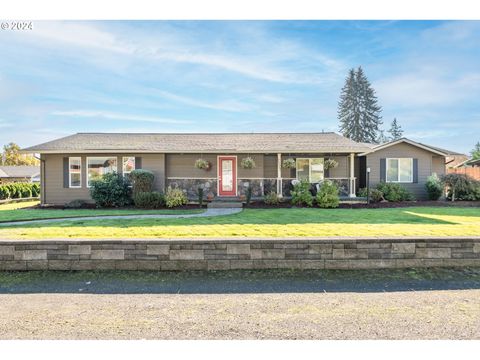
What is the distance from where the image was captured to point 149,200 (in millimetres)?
13359

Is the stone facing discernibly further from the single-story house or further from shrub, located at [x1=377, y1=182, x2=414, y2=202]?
the single-story house

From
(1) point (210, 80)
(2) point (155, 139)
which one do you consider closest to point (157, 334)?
(1) point (210, 80)

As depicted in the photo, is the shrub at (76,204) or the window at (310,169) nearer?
the shrub at (76,204)

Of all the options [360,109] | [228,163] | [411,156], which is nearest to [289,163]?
[228,163]

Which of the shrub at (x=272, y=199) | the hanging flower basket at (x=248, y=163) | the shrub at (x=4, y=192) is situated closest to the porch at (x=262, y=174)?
the hanging flower basket at (x=248, y=163)

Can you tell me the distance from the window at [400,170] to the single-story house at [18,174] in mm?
43790

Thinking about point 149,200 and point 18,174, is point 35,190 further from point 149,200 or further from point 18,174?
point 18,174

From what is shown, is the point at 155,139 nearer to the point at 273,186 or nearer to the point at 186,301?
the point at 273,186

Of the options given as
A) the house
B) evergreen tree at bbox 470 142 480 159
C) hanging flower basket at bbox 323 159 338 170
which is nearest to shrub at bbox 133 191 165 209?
the house

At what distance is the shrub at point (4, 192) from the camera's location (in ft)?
71.7

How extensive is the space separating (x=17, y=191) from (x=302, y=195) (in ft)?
71.5

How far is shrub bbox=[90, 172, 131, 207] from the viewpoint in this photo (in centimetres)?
1373

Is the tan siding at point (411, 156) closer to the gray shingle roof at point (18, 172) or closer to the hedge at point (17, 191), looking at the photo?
the hedge at point (17, 191)

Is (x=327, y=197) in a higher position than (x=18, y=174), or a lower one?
lower
